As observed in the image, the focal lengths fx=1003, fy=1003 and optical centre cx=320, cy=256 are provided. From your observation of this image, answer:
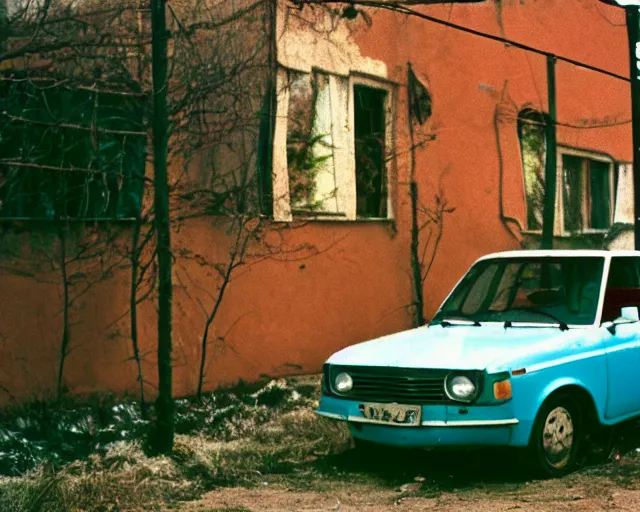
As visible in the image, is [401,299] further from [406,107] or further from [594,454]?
[594,454]

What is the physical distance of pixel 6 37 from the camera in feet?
25.5

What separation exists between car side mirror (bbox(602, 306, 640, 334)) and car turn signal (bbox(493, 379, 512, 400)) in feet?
4.32

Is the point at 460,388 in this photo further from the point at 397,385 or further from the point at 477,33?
the point at 477,33

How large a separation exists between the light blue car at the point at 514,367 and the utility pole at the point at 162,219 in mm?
1228

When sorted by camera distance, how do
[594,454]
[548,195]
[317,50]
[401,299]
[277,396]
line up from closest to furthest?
1. [594,454]
2. [277,396]
3. [317,50]
4. [401,299]
5. [548,195]

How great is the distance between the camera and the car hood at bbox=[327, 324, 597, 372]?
6402 mm

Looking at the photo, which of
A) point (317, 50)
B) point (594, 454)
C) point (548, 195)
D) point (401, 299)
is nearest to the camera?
point (594, 454)

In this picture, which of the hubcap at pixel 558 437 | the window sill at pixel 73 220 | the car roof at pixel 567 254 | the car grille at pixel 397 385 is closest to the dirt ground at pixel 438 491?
the hubcap at pixel 558 437

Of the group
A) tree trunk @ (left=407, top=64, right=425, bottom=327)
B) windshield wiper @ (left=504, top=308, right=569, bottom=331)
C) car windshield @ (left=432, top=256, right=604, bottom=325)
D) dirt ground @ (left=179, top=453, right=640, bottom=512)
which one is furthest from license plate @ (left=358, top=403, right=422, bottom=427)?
tree trunk @ (left=407, top=64, right=425, bottom=327)

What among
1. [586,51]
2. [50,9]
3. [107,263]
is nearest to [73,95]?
[50,9]

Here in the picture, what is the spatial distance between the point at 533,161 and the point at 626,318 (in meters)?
8.02

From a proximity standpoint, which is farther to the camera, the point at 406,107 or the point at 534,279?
the point at 406,107

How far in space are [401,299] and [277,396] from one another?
2.95m

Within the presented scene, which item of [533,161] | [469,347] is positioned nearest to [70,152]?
[469,347]
